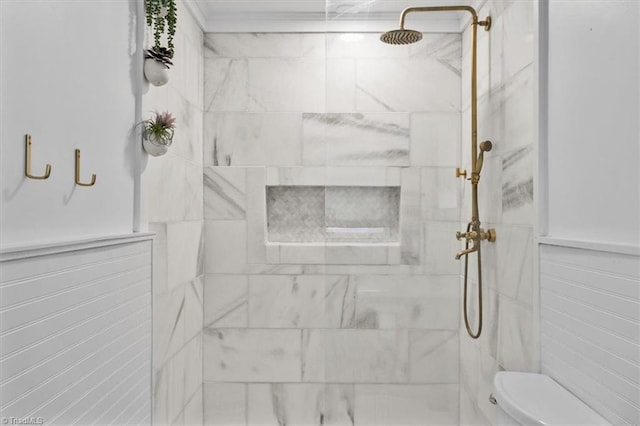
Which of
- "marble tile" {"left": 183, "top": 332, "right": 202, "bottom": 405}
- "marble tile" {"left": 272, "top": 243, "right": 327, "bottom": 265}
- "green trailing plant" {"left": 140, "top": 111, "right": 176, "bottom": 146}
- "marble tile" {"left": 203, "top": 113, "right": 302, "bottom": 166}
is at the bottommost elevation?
"marble tile" {"left": 183, "top": 332, "right": 202, "bottom": 405}

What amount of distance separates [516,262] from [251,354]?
1.54 meters

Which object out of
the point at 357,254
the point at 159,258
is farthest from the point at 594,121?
the point at 159,258

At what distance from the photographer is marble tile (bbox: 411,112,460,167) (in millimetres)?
1714

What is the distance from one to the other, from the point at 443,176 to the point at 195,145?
4.42 feet

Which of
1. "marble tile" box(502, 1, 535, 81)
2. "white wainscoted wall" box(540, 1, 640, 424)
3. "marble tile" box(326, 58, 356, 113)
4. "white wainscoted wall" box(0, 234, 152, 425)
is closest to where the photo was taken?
"white wainscoted wall" box(0, 234, 152, 425)

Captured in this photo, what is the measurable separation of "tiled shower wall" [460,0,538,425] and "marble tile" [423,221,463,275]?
10cm

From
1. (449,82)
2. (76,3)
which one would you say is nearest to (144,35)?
(76,3)

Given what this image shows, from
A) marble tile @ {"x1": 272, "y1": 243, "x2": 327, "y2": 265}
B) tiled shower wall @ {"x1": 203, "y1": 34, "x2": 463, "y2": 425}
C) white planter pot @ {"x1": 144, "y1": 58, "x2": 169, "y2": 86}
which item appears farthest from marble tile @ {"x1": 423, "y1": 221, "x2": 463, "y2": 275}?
white planter pot @ {"x1": 144, "y1": 58, "x2": 169, "y2": 86}

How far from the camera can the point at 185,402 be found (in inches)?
88.4

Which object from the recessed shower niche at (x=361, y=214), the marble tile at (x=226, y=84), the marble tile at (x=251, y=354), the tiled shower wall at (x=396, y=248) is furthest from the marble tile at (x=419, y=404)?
the marble tile at (x=226, y=84)

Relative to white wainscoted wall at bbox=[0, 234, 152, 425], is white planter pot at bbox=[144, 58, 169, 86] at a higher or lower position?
higher

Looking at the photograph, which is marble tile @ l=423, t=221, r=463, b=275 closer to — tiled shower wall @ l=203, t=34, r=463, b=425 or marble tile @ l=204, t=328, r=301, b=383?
tiled shower wall @ l=203, t=34, r=463, b=425

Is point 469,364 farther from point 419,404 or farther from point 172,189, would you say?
point 172,189

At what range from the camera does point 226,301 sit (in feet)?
8.41
